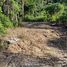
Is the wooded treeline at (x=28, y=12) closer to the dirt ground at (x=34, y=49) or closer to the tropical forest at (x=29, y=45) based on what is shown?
the tropical forest at (x=29, y=45)

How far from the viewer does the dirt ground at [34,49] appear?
1023 cm

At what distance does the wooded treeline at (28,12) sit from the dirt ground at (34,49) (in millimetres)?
976

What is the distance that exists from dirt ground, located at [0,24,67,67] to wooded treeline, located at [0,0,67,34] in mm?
976

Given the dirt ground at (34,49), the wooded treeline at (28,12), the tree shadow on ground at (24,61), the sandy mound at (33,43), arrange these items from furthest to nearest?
the wooded treeline at (28,12) → the sandy mound at (33,43) → the dirt ground at (34,49) → the tree shadow on ground at (24,61)

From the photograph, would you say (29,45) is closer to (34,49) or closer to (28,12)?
(34,49)

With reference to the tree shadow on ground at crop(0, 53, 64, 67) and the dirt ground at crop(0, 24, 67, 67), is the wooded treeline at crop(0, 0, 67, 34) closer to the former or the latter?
the dirt ground at crop(0, 24, 67, 67)

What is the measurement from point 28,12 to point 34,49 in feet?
52.4

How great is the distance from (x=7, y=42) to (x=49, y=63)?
229cm

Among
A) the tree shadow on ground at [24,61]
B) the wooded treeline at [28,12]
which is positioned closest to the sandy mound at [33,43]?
the tree shadow on ground at [24,61]

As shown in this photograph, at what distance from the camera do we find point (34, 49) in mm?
11742

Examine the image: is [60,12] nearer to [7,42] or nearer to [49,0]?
[49,0]

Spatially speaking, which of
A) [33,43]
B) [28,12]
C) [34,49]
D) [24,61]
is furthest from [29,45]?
[28,12]

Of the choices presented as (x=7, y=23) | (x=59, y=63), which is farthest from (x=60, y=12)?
(x=59, y=63)

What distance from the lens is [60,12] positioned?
25109 millimetres
